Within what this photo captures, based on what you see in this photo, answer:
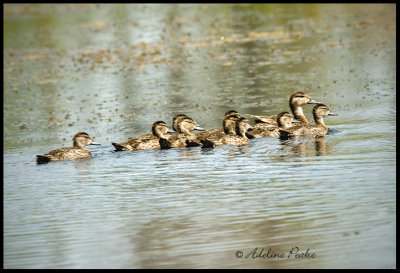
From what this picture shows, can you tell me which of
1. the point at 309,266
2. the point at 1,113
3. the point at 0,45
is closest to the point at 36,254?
the point at 309,266

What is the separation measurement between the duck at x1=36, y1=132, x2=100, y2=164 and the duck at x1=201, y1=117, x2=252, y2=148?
2275 millimetres

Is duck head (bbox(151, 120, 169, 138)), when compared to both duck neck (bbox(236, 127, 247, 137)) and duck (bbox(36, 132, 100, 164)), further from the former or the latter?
duck neck (bbox(236, 127, 247, 137))

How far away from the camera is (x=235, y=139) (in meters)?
15.6

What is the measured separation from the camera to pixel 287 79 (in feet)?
76.3

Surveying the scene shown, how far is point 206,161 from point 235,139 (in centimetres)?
166

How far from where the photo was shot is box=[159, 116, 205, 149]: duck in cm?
1575

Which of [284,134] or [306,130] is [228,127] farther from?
[306,130]

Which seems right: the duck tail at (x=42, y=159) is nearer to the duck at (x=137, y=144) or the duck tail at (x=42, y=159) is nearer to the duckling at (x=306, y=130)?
the duck at (x=137, y=144)

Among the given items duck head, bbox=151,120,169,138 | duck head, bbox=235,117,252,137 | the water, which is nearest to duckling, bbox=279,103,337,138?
the water

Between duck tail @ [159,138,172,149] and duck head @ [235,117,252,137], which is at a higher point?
duck head @ [235,117,252,137]

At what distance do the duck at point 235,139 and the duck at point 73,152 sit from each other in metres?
2.27

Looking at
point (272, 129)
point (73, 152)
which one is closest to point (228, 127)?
point (272, 129)

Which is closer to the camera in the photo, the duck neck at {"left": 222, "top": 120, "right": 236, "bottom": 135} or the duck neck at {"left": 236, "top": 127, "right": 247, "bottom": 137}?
the duck neck at {"left": 236, "top": 127, "right": 247, "bottom": 137}

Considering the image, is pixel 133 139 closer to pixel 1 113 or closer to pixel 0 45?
pixel 1 113
